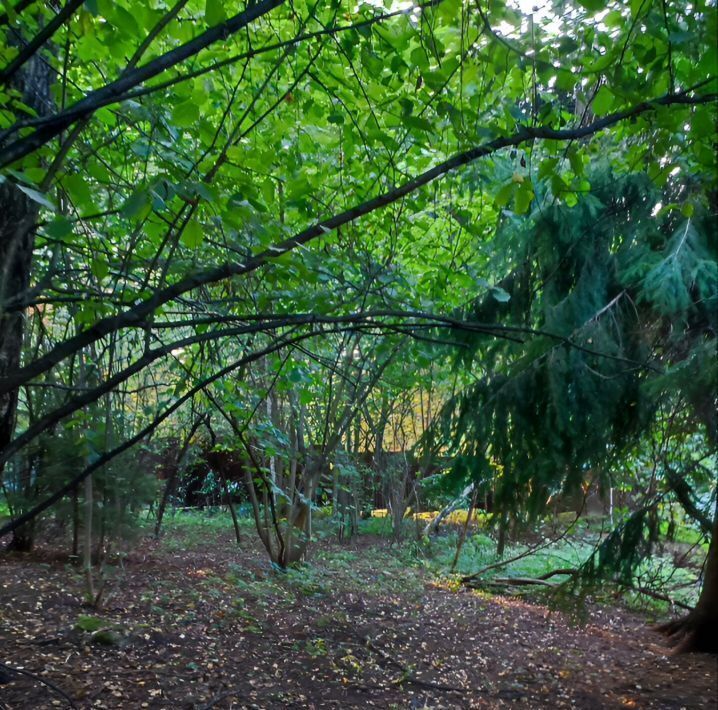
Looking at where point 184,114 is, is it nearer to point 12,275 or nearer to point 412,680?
point 12,275

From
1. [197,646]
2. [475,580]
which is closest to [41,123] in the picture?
[197,646]

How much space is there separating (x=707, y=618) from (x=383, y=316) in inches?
198

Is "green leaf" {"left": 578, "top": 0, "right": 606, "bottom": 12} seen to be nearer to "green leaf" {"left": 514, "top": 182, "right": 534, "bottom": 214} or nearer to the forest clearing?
the forest clearing

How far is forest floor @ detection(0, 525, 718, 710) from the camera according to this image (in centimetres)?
385

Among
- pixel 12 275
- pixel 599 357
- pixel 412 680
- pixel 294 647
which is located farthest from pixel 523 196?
pixel 294 647

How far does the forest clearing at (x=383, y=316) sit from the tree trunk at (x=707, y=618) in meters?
0.05

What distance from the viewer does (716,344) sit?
4.29 m

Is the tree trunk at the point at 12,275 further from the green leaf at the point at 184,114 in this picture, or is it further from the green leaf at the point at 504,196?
the green leaf at the point at 504,196

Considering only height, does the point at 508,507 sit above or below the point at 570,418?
below

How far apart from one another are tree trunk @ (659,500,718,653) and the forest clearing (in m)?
0.05

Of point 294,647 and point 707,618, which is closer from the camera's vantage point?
point 294,647

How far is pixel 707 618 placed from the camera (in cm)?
568

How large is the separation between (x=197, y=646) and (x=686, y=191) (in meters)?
5.02

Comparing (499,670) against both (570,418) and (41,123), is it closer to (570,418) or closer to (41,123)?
(570,418)
